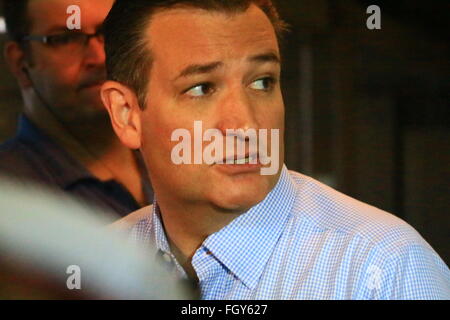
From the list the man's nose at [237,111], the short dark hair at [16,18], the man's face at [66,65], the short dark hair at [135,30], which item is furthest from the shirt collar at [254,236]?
the short dark hair at [16,18]

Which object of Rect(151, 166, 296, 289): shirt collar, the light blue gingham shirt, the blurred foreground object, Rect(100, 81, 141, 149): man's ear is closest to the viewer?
the light blue gingham shirt

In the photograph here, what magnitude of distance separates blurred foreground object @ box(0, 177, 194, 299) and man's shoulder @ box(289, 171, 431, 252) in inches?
18.6

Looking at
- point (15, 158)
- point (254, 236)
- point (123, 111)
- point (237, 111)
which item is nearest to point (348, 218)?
point (254, 236)

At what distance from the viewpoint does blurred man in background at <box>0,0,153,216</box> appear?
1.57 meters

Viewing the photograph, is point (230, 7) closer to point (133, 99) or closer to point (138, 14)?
point (138, 14)

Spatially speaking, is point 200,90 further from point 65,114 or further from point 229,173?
point 65,114

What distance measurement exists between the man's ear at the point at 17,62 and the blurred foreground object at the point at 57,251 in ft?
0.83

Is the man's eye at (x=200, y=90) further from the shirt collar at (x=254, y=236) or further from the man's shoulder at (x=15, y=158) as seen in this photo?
the man's shoulder at (x=15, y=158)

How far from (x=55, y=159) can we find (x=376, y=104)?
0.81 meters

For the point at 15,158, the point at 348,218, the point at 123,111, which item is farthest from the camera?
the point at 15,158

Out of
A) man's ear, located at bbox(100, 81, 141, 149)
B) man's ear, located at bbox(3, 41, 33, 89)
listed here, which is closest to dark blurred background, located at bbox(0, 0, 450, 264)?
man's ear, located at bbox(3, 41, 33, 89)

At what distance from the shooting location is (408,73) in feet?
5.08

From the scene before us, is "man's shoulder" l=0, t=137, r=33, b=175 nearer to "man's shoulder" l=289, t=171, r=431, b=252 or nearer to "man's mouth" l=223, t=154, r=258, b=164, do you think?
"man's mouth" l=223, t=154, r=258, b=164

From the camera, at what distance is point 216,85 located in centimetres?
136
